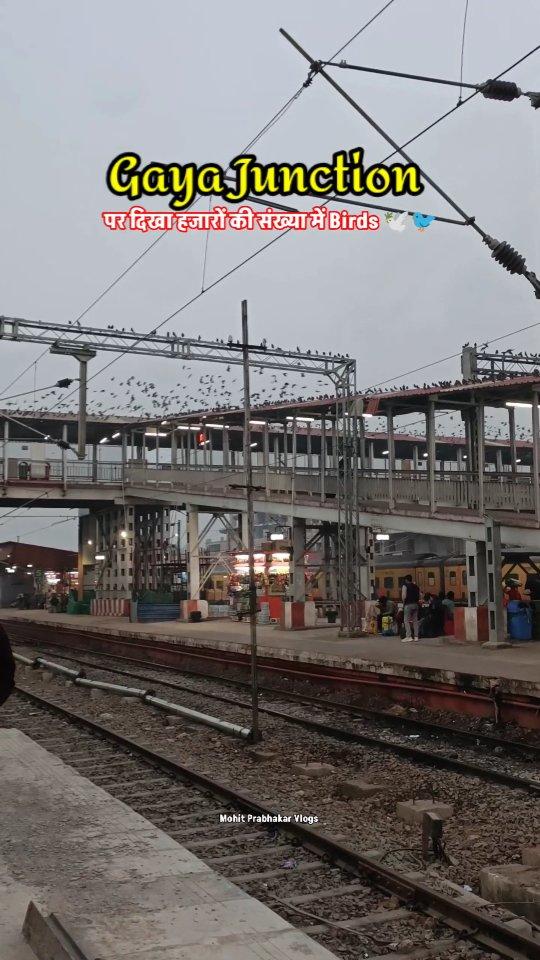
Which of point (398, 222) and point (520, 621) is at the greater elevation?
point (398, 222)

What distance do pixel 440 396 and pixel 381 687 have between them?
369 inches

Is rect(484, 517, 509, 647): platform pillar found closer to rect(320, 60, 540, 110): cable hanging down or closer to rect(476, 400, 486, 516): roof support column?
rect(476, 400, 486, 516): roof support column

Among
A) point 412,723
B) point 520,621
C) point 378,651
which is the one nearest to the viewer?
point 412,723

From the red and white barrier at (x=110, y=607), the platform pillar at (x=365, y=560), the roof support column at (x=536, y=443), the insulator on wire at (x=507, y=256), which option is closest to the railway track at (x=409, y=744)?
the insulator on wire at (x=507, y=256)

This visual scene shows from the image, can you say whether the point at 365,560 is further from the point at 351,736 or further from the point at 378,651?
the point at 351,736

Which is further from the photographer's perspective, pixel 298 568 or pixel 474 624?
pixel 298 568

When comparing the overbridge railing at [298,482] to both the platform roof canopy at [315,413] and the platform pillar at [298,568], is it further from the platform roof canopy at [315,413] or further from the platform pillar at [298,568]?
the platform roof canopy at [315,413]

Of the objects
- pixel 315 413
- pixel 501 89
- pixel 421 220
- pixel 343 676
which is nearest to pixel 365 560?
pixel 315 413

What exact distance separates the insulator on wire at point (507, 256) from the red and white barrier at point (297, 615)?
18.9 meters

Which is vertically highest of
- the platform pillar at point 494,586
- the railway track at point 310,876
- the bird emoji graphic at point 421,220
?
the bird emoji graphic at point 421,220

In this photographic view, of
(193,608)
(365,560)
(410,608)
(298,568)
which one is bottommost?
(193,608)

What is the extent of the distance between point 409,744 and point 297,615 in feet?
51.2

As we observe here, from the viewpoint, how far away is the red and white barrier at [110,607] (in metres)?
39.6

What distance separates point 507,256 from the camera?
8.27 metres
